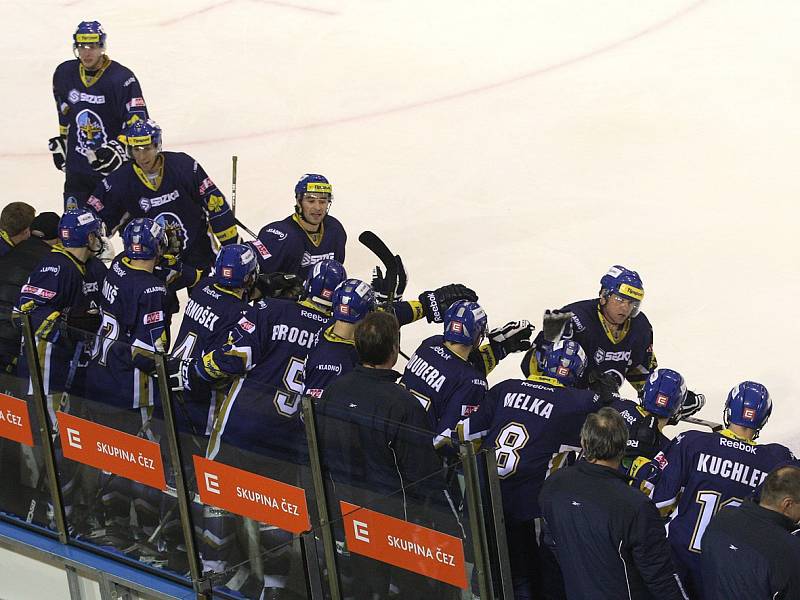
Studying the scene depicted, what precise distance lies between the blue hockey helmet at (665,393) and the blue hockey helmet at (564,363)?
338 millimetres

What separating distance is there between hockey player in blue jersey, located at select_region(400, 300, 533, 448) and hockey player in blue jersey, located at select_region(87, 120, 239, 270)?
242 cm

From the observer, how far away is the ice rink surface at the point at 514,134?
8.89 m

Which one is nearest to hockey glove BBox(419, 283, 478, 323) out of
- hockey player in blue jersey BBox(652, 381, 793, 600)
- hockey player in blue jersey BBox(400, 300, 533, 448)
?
hockey player in blue jersey BBox(400, 300, 533, 448)

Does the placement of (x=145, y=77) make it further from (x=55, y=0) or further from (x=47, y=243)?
(x=47, y=243)

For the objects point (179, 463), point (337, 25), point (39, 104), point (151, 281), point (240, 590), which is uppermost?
point (337, 25)

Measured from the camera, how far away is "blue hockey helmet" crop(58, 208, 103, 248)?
6.80 metres

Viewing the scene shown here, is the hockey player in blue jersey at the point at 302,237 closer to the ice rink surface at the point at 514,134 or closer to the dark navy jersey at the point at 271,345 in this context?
the ice rink surface at the point at 514,134

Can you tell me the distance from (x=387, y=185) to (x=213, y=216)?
8.55 ft

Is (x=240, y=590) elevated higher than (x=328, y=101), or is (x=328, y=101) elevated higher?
(x=328, y=101)

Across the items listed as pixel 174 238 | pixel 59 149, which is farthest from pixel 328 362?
pixel 59 149

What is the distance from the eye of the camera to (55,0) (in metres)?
14.8

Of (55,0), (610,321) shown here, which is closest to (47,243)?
(610,321)

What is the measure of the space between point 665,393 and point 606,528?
4.14ft

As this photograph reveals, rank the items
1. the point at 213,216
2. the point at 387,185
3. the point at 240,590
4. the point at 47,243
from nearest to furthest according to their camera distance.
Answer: the point at 240,590 → the point at 47,243 → the point at 213,216 → the point at 387,185
